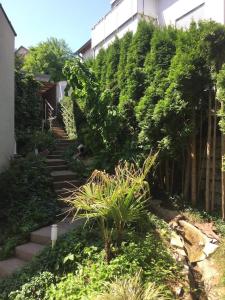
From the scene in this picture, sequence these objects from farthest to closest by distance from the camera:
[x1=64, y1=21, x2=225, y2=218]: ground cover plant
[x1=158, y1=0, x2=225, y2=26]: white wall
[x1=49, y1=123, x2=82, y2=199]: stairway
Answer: [x1=158, y1=0, x2=225, y2=26]: white wall < [x1=49, y1=123, x2=82, y2=199]: stairway < [x1=64, y1=21, x2=225, y2=218]: ground cover plant

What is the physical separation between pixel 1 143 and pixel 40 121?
530 cm

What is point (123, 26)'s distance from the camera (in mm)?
14352

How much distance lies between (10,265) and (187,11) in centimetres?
974

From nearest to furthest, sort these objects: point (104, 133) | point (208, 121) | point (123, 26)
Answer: point (208, 121) < point (104, 133) < point (123, 26)

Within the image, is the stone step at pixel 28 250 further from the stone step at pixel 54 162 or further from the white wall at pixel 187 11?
the white wall at pixel 187 11

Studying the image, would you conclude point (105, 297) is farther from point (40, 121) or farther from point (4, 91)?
point (40, 121)

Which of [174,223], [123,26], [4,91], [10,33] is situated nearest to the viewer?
[174,223]

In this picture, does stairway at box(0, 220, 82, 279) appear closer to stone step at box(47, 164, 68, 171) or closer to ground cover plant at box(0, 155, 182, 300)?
ground cover plant at box(0, 155, 182, 300)

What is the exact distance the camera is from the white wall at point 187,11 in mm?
10337

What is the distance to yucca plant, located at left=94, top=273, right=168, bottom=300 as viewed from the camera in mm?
4332

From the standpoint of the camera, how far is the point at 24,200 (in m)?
8.26

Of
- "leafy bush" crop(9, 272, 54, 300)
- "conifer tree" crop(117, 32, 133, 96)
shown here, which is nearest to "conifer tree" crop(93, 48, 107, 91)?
"conifer tree" crop(117, 32, 133, 96)

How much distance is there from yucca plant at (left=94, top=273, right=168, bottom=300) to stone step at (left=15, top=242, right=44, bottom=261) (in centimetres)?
228

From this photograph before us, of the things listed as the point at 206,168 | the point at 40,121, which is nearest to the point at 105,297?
the point at 206,168
